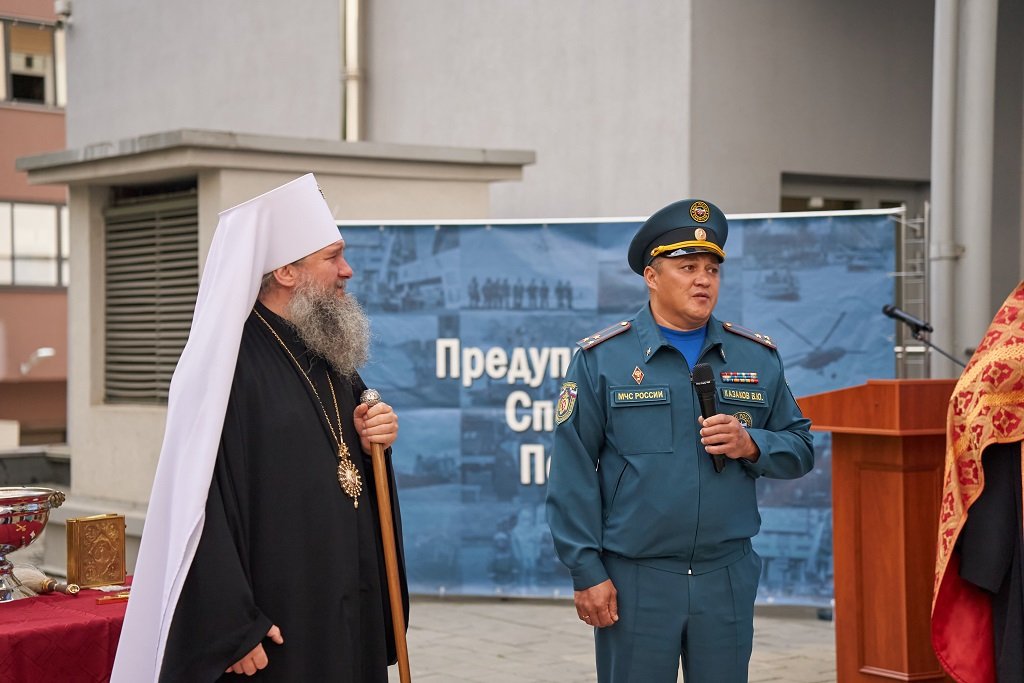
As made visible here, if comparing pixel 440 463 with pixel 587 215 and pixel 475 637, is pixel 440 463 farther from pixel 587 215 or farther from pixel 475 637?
pixel 587 215

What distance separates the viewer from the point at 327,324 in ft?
12.7

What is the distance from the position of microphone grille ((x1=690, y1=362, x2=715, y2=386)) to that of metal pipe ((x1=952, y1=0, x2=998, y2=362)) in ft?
14.6

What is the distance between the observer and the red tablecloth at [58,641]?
3.96 m

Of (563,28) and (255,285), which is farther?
(563,28)

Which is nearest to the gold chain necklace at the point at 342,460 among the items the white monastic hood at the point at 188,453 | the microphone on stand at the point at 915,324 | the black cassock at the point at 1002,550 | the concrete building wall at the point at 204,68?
the white monastic hood at the point at 188,453

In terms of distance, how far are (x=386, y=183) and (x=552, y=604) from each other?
130 inches

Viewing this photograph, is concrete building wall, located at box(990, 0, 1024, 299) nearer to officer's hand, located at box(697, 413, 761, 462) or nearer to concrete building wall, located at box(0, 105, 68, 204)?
officer's hand, located at box(697, 413, 761, 462)

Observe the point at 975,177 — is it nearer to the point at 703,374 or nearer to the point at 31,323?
the point at 703,374

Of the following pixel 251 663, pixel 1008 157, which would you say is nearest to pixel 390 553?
pixel 251 663

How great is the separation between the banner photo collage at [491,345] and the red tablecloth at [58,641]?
4468 millimetres

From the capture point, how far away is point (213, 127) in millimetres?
14703

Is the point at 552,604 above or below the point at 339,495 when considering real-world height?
below

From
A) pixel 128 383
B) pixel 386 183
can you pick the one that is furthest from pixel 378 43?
pixel 128 383

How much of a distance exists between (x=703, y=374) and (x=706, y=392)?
0.06 metres
